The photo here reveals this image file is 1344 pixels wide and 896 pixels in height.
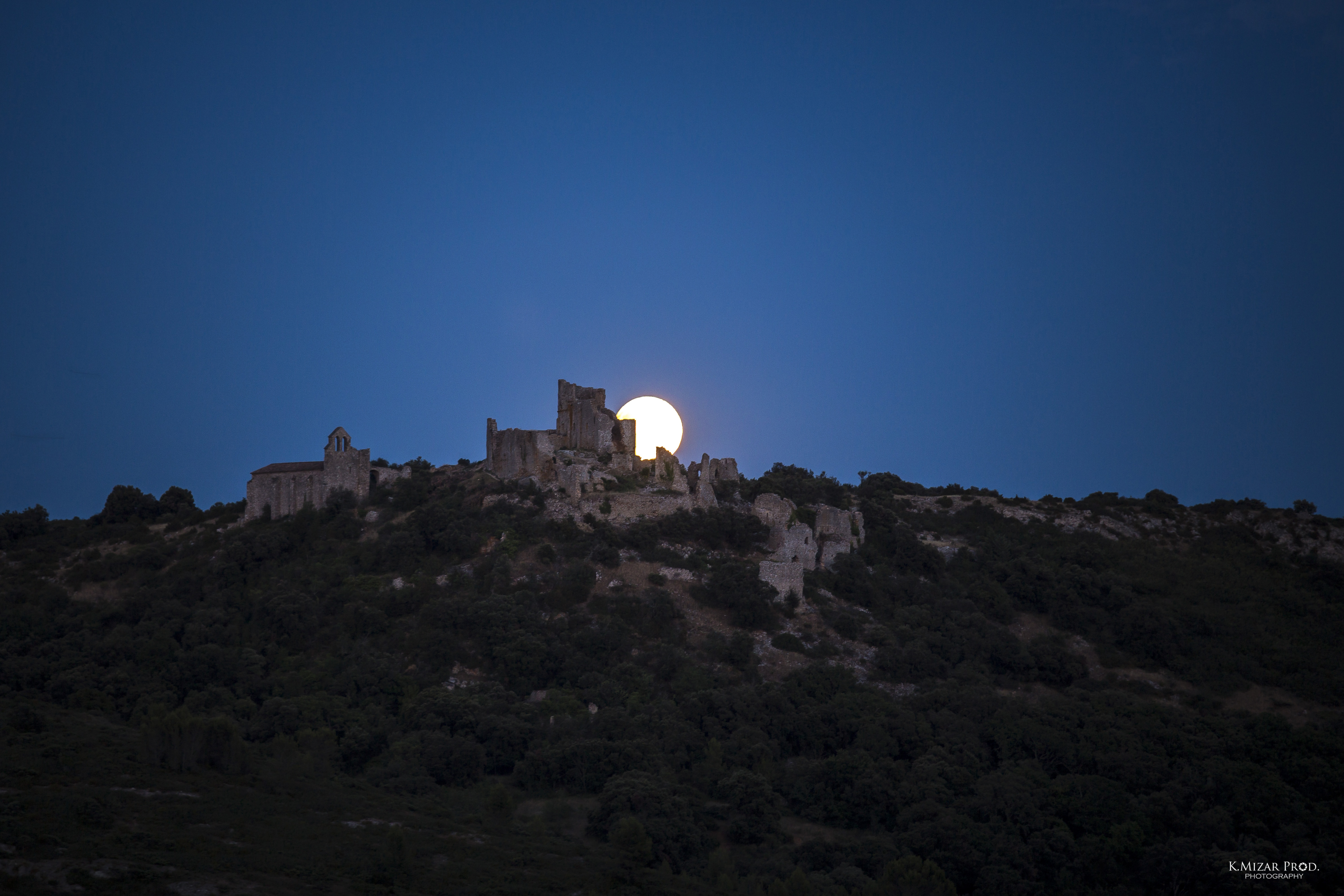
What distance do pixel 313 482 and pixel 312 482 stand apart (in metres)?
0.01

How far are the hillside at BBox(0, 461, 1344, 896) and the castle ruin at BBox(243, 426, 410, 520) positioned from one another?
0.99 m

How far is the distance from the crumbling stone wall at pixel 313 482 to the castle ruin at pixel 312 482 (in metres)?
0.01

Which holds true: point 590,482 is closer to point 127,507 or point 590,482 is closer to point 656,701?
point 656,701

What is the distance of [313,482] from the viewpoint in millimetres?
54094

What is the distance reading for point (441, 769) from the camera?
35656 mm

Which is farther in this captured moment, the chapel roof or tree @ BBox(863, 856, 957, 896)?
the chapel roof

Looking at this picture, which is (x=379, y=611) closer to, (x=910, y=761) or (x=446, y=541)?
(x=446, y=541)

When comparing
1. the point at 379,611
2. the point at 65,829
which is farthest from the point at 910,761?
the point at 65,829

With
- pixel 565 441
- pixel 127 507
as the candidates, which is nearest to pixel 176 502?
pixel 127 507

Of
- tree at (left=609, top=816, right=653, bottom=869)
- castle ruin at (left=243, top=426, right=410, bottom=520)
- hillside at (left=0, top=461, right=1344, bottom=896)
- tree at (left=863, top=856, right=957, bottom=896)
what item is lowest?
tree at (left=863, top=856, right=957, bottom=896)

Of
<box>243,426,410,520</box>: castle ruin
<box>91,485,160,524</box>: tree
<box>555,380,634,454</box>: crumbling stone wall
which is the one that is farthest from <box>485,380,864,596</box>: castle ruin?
<box>91,485,160,524</box>: tree

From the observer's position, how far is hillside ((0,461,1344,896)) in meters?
30.0

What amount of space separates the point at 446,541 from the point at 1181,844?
100ft

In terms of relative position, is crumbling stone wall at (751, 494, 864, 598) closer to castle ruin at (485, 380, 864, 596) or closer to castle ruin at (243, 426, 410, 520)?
castle ruin at (485, 380, 864, 596)
